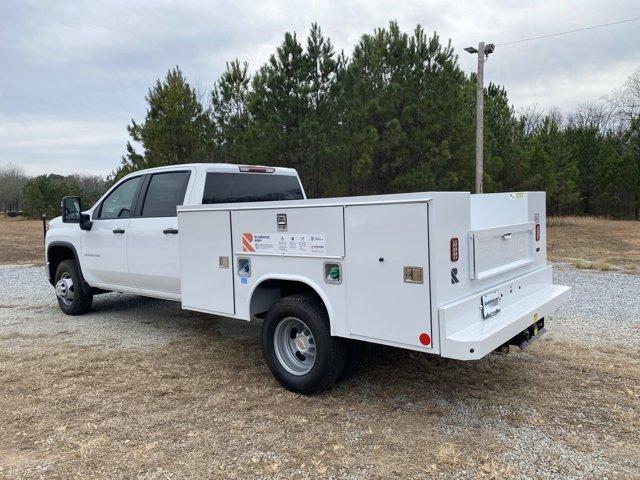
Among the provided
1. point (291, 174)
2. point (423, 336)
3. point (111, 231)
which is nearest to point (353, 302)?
point (423, 336)

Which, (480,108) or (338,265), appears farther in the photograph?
(480,108)

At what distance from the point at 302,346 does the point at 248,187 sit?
7.72 feet

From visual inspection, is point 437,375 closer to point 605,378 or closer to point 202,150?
point 605,378

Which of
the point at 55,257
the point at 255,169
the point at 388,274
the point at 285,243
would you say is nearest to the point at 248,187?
the point at 255,169

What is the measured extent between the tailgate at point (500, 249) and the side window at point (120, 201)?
14.3ft

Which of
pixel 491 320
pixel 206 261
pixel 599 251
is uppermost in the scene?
pixel 206 261

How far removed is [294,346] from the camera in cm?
460

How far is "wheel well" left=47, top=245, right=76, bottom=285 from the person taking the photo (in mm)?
7898

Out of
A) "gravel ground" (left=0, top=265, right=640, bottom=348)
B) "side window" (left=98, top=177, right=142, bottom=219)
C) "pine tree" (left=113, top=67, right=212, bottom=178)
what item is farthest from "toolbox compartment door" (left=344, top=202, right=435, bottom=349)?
"pine tree" (left=113, top=67, right=212, bottom=178)

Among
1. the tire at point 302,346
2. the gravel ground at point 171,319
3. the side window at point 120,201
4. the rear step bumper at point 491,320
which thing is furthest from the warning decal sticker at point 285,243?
the side window at point 120,201

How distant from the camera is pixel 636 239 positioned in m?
20.0

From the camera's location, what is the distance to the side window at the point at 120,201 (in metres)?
6.45

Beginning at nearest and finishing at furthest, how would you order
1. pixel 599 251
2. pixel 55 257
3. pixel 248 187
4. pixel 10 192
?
pixel 248 187 < pixel 55 257 < pixel 599 251 < pixel 10 192

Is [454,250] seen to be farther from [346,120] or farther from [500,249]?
[346,120]
